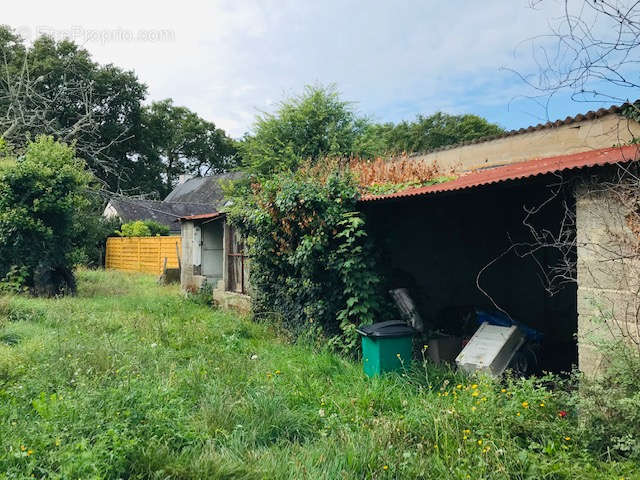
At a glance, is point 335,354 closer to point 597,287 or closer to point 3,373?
point 597,287

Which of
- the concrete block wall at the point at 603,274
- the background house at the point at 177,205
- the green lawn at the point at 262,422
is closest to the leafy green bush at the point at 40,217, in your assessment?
the green lawn at the point at 262,422

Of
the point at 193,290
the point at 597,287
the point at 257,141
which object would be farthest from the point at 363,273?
the point at 257,141

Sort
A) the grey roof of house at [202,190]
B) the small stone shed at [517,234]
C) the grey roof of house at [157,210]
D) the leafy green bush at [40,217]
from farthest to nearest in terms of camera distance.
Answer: the grey roof of house at [202,190] → the grey roof of house at [157,210] → the leafy green bush at [40,217] → the small stone shed at [517,234]

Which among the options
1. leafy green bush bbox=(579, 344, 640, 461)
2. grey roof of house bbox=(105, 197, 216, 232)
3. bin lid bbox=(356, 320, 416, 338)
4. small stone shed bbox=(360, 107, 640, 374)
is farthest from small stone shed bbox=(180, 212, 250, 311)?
grey roof of house bbox=(105, 197, 216, 232)

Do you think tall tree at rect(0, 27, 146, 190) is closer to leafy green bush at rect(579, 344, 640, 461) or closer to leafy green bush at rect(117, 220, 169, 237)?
leafy green bush at rect(117, 220, 169, 237)

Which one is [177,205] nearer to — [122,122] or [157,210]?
[157,210]

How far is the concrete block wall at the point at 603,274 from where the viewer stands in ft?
12.7

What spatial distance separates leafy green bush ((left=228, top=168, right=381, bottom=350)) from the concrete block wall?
2848 millimetres

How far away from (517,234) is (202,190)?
31.1 meters

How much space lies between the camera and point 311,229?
7.25 meters

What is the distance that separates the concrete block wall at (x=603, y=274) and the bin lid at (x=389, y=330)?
2.00 meters

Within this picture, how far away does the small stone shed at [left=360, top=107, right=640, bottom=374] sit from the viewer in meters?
A: 4.17

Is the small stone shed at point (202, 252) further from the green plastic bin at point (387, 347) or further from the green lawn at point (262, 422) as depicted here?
the green plastic bin at point (387, 347)

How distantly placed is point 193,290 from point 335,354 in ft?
26.2
